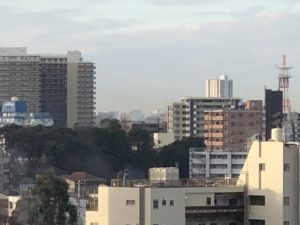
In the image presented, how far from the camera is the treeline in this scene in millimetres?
62188

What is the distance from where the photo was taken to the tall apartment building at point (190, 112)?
92.8 meters

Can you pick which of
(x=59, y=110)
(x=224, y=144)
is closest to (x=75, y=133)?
(x=224, y=144)

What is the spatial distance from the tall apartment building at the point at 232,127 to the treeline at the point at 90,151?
12.1 m

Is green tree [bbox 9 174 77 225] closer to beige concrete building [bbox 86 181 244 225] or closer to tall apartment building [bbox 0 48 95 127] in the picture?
beige concrete building [bbox 86 181 244 225]

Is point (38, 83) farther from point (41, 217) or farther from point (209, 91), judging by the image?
point (41, 217)

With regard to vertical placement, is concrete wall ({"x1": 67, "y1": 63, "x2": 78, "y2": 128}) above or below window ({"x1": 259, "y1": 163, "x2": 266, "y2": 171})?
above

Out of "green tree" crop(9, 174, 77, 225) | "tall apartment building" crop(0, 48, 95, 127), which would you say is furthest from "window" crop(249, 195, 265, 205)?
"tall apartment building" crop(0, 48, 95, 127)

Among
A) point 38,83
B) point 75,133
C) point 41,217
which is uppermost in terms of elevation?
point 38,83

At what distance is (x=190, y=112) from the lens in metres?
93.5

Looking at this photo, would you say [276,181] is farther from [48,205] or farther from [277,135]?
[48,205]

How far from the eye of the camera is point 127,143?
6444 cm

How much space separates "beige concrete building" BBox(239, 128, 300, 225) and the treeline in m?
39.9

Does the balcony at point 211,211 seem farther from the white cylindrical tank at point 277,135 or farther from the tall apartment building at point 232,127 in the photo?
the tall apartment building at point 232,127

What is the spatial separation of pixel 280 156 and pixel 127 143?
44227 mm
